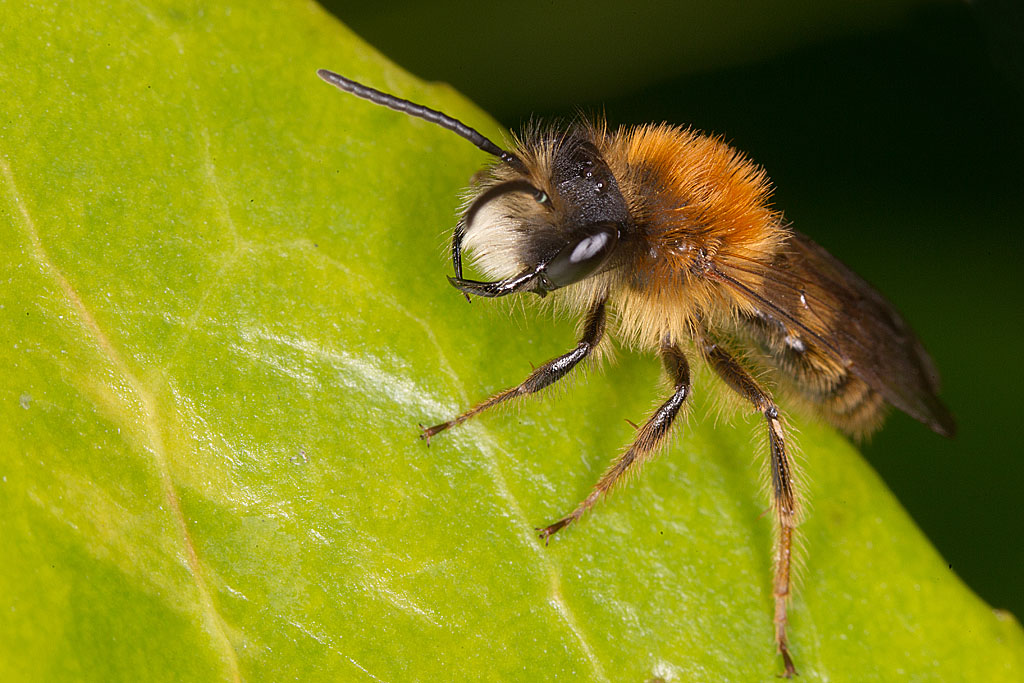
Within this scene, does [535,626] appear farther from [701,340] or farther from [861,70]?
[861,70]

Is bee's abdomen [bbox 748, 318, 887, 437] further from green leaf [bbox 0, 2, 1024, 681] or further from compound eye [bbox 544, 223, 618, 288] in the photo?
compound eye [bbox 544, 223, 618, 288]

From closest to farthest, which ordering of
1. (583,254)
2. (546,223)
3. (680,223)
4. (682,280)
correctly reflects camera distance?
(583,254) < (546,223) < (680,223) < (682,280)

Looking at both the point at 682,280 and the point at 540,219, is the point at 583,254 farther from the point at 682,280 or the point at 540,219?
the point at 682,280

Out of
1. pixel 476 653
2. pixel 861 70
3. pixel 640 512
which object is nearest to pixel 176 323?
pixel 476 653

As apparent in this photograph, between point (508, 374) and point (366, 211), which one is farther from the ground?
point (366, 211)

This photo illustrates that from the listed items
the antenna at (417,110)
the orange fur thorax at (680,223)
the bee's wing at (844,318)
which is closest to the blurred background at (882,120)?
the bee's wing at (844,318)

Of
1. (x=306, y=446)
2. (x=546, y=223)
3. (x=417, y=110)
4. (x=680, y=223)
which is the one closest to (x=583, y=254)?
(x=546, y=223)
